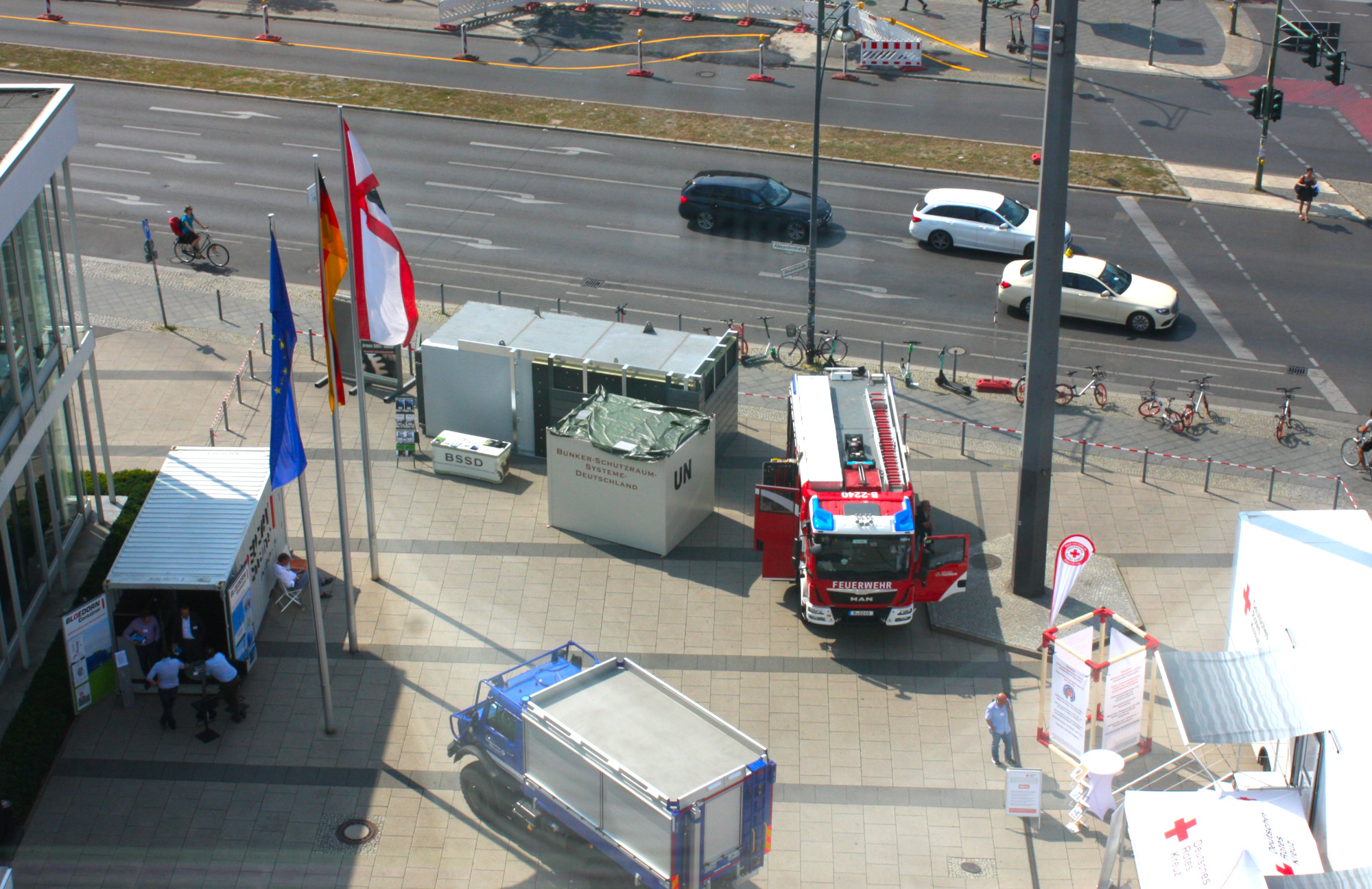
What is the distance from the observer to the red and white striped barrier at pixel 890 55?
51094mm

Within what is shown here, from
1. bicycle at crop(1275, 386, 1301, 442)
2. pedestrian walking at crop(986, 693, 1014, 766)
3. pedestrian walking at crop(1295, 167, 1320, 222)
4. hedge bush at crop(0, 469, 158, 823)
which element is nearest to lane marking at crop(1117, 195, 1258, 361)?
bicycle at crop(1275, 386, 1301, 442)

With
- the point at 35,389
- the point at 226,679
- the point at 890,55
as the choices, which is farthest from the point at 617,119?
the point at 226,679

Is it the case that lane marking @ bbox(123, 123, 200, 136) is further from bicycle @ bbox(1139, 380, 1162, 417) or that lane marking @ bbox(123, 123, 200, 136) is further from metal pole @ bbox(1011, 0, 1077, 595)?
metal pole @ bbox(1011, 0, 1077, 595)

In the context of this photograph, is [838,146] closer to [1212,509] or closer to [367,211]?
[1212,509]

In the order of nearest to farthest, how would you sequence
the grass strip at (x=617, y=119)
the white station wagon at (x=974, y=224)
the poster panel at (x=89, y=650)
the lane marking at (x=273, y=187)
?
the poster panel at (x=89, y=650) → the white station wagon at (x=974, y=224) → the lane marking at (x=273, y=187) → the grass strip at (x=617, y=119)

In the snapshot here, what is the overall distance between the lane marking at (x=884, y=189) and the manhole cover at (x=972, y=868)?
2649 cm

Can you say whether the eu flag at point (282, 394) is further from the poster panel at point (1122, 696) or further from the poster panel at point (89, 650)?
the poster panel at point (1122, 696)

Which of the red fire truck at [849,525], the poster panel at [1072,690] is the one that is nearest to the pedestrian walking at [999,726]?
the poster panel at [1072,690]

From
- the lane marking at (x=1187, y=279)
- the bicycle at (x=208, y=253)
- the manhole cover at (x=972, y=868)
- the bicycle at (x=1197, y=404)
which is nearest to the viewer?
the manhole cover at (x=972, y=868)

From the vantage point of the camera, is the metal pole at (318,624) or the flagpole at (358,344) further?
the flagpole at (358,344)

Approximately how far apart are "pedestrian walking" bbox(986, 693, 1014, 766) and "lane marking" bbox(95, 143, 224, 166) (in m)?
31.7

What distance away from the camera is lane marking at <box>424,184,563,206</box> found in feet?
134

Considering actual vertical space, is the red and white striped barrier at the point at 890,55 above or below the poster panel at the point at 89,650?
above

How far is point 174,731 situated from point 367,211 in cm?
823
